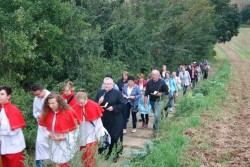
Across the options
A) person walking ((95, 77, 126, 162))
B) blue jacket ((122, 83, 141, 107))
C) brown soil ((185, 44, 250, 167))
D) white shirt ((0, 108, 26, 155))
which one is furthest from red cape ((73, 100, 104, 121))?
blue jacket ((122, 83, 141, 107))

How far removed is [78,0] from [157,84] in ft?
22.4

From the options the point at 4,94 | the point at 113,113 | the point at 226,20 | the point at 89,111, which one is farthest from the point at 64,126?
the point at 226,20

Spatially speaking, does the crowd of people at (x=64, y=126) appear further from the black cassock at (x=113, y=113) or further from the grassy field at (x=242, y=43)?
the grassy field at (x=242, y=43)

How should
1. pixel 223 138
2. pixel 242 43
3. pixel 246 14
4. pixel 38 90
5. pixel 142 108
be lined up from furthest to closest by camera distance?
1. pixel 246 14
2. pixel 242 43
3. pixel 142 108
4. pixel 223 138
5. pixel 38 90

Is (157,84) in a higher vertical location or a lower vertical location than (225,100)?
higher

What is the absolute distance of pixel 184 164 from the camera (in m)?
6.64

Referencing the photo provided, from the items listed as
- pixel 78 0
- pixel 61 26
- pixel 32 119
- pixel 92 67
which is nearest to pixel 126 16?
pixel 78 0

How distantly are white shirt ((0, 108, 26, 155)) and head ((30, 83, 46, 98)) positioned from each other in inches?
39.9

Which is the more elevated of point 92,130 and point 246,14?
point 246,14

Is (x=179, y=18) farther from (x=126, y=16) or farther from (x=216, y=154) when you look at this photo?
(x=216, y=154)

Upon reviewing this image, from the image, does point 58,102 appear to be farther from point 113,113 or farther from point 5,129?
point 113,113

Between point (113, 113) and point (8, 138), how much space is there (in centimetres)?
230

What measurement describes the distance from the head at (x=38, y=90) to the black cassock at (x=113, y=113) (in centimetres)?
121

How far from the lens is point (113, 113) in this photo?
7812 mm
